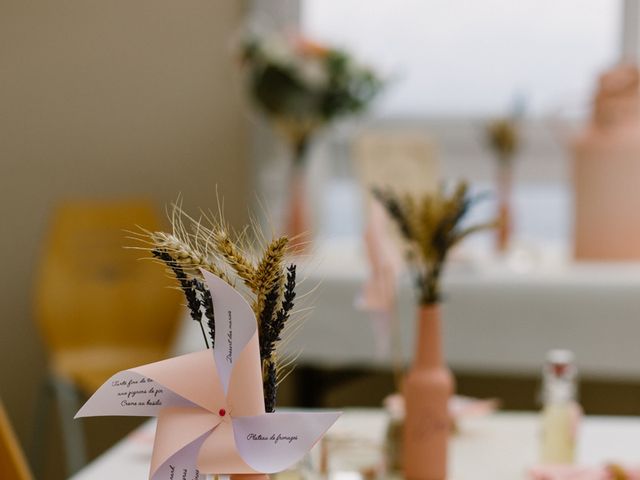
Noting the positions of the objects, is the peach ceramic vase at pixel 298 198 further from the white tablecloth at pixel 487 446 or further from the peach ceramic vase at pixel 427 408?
the peach ceramic vase at pixel 427 408

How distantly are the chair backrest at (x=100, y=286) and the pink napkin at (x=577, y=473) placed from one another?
78.1 inches

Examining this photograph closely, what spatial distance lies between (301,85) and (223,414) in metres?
2.06

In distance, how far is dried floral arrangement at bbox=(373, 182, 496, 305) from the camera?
1.19 metres

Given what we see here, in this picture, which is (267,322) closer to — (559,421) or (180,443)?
(180,443)

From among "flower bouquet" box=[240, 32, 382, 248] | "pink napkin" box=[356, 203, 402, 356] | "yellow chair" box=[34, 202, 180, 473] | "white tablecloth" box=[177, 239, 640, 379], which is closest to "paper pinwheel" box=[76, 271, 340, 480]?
"pink napkin" box=[356, 203, 402, 356]

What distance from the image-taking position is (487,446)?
4.74 ft

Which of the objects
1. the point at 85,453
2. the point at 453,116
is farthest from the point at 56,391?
the point at 453,116

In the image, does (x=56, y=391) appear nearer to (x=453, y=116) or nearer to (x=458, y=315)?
(x=458, y=315)

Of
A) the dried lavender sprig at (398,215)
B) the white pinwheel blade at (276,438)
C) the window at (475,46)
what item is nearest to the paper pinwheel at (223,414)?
the white pinwheel blade at (276,438)

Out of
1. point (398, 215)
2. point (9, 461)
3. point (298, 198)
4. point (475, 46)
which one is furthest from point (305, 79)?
point (9, 461)

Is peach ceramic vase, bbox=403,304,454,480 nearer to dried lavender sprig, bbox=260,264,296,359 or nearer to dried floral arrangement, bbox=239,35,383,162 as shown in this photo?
dried lavender sprig, bbox=260,264,296,359

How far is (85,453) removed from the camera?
11.1ft

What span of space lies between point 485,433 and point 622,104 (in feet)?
4.24

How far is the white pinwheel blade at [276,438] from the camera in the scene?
0.72 metres
